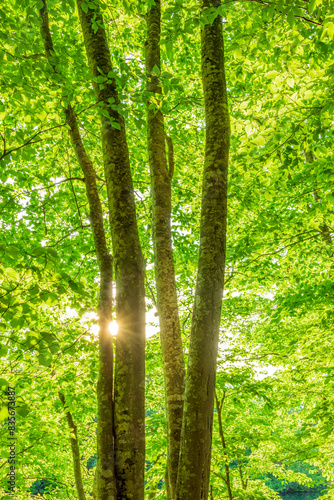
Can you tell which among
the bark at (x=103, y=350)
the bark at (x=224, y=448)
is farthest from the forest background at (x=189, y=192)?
the bark at (x=103, y=350)

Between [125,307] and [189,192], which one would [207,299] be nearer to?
[125,307]

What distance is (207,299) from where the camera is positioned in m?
2.17

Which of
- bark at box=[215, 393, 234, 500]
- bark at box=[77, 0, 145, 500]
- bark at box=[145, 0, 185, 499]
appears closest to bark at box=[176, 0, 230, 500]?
bark at box=[77, 0, 145, 500]

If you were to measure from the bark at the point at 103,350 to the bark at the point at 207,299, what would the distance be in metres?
0.48

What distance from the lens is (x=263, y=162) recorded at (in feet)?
13.9

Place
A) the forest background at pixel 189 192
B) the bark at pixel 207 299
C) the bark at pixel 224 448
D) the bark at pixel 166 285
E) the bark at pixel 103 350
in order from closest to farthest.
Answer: the bark at pixel 207 299, the bark at pixel 103 350, the bark at pixel 166 285, the forest background at pixel 189 192, the bark at pixel 224 448

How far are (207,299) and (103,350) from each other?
964mm

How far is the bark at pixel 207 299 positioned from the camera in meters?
1.91

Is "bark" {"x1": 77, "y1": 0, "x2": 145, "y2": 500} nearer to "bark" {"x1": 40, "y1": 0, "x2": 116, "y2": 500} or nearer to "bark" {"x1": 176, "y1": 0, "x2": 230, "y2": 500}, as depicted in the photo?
"bark" {"x1": 40, "y1": 0, "x2": 116, "y2": 500}

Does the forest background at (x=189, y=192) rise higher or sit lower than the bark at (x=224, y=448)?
higher

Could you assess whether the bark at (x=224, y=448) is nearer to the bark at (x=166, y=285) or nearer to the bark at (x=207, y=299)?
the bark at (x=166, y=285)

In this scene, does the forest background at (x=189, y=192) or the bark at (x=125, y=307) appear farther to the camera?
the forest background at (x=189, y=192)

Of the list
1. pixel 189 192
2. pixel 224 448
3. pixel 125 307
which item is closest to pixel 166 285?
pixel 125 307

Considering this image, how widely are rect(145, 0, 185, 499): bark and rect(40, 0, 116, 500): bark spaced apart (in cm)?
46
